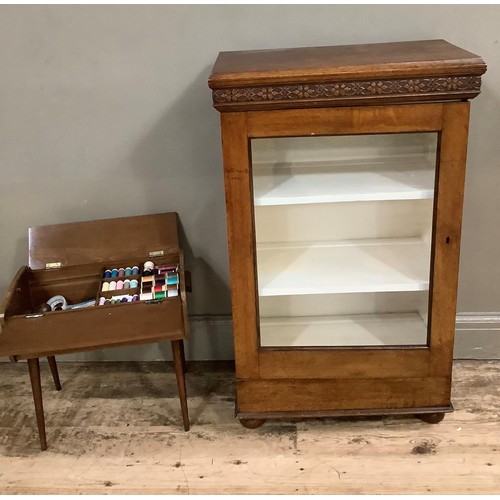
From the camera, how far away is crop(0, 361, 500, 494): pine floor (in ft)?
6.10

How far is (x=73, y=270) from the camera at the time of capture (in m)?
2.21

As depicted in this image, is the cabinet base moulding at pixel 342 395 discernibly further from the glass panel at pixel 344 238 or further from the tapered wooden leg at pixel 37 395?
the tapered wooden leg at pixel 37 395

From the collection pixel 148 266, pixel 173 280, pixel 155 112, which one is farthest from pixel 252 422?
pixel 155 112

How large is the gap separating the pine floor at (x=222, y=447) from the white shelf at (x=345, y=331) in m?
0.31

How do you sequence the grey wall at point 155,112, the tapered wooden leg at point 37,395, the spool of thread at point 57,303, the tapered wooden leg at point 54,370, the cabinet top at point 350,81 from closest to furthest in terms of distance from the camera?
the cabinet top at point 350,81
the tapered wooden leg at point 37,395
the grey wall at point 155,112
the spool of thread at point 57,303
the tapered wooden leg at point 54,370

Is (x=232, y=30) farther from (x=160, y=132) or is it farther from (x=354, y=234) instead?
(x=354, y=234)

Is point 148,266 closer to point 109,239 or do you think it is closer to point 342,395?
point 109,239

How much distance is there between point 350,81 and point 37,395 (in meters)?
1.33

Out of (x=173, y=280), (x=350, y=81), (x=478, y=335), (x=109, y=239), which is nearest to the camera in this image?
(x=350, y=81)

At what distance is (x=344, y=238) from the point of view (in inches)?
79.0

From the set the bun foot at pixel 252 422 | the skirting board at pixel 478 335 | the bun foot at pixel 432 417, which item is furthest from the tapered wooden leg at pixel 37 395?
the skirting board at pixel 478 335

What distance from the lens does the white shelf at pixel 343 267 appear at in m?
1.93

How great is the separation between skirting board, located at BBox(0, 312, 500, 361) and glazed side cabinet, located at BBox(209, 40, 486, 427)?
456 millimetres

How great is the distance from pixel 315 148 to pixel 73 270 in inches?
38.3
